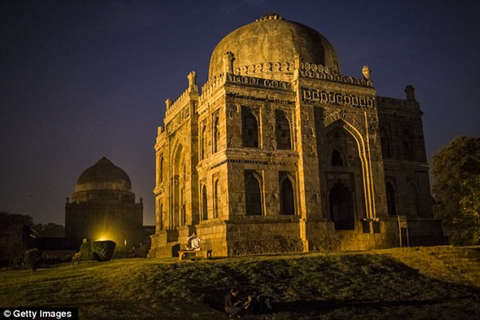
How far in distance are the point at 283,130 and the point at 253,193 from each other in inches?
148

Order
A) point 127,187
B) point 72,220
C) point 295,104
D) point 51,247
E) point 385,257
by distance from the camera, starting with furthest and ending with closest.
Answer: point 127,187 < point 72,220 < point 51,247 < point 295,104 < point 385,257

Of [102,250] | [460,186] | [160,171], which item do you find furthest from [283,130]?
[160,171]

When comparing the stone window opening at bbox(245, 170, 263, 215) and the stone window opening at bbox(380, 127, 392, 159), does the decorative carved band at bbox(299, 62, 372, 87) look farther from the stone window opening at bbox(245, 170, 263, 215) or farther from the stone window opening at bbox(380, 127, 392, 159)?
the stone window opening at bbox(245, 170, 263, 215)

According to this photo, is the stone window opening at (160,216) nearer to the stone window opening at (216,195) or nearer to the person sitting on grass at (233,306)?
the stone window opening at (216,195)

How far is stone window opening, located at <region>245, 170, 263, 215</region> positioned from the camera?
23.2m

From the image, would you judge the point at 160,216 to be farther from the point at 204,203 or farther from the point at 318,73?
the point at 318,73

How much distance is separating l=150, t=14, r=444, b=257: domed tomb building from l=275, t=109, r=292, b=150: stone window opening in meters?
0.06

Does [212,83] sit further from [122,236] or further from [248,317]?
[122,236]

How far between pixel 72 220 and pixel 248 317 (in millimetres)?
38004

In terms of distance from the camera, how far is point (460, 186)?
79.4 feet

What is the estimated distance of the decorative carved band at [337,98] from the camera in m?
25.1

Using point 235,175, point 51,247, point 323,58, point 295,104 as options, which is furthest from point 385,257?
point 51,247

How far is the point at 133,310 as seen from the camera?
1268 centimetres

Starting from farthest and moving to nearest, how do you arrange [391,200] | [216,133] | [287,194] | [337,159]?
[391,200], [337,159], [216,133], [287,194]
